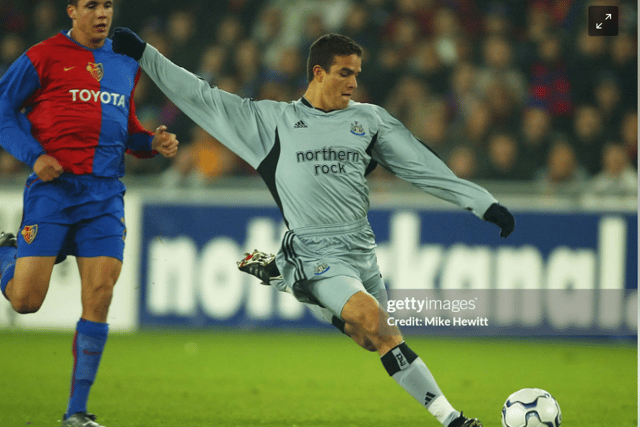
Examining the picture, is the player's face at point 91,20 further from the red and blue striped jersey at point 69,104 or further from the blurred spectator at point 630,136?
the blurred spectator at point 630,136

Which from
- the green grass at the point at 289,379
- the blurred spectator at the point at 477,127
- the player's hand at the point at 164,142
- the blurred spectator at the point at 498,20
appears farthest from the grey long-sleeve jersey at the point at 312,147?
the blurred spectator at the point at 498,20

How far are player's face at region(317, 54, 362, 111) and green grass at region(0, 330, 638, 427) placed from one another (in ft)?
6.01

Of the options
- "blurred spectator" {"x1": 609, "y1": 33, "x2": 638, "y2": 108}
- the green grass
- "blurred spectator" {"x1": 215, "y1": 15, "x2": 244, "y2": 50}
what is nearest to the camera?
the green grass

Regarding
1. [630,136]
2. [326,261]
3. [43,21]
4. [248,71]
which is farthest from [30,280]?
[43,21]

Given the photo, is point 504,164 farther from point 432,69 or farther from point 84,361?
point 84,361

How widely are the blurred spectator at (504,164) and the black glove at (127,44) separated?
5.53 metres

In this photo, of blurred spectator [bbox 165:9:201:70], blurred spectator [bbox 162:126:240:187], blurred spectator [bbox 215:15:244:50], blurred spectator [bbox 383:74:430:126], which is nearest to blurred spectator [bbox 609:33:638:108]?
blurred spectator [bbox 383:74:430:126]

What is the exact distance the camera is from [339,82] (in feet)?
14.8

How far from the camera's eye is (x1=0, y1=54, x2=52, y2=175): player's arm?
445 cm

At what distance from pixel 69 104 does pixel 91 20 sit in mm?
462

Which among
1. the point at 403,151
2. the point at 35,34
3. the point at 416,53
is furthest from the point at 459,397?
the point at 35,34

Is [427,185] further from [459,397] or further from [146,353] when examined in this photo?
[146,353]

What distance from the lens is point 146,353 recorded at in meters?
7.86

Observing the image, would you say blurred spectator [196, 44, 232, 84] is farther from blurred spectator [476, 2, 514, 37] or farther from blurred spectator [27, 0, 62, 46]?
blurred spectator [476, 2, 514, 37]
